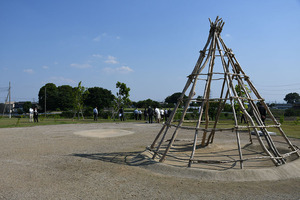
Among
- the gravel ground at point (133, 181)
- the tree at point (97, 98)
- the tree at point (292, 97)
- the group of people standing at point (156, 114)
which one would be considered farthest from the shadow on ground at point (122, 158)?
the tree at point (292, 97)

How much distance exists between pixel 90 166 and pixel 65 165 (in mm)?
740

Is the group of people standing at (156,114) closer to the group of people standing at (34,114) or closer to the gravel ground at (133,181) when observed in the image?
the group of people standing at (34,114)

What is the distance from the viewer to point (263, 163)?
6680 mm

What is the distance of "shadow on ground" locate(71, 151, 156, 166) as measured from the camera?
21.2 feet

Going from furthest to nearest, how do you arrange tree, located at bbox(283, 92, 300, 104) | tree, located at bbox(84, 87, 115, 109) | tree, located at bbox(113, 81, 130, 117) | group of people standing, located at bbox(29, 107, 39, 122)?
tree, located at bbox(283, 92, 300, 104)
tree, located at bbox(84, 87, 115, 109)
tree, located at bbox(113, 81, 130, 117)
group of people standing, located at bbox(29, 107, 39, 122)

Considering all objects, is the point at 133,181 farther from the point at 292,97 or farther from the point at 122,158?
the point at 292,97

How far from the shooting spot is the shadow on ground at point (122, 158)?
21.2 feet

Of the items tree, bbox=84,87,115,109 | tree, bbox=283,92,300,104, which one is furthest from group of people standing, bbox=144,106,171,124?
tree, bbox=283,92,300,104

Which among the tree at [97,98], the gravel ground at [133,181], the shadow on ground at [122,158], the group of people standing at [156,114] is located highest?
the tree at [97,98]

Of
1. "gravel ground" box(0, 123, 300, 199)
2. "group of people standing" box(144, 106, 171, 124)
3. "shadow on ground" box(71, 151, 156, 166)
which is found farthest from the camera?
"group of people standing" box(144, 106, 171, 124)

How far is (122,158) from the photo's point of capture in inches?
289

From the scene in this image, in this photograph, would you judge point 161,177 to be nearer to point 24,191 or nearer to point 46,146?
point 24,191

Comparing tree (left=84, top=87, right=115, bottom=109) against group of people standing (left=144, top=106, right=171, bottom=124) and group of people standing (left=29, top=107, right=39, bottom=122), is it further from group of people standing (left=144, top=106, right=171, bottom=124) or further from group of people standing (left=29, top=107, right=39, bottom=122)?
group of people standing (left=144, top=106, right=171, bottom=124)

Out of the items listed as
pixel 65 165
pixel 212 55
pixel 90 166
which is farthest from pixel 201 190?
pixel 212 55
